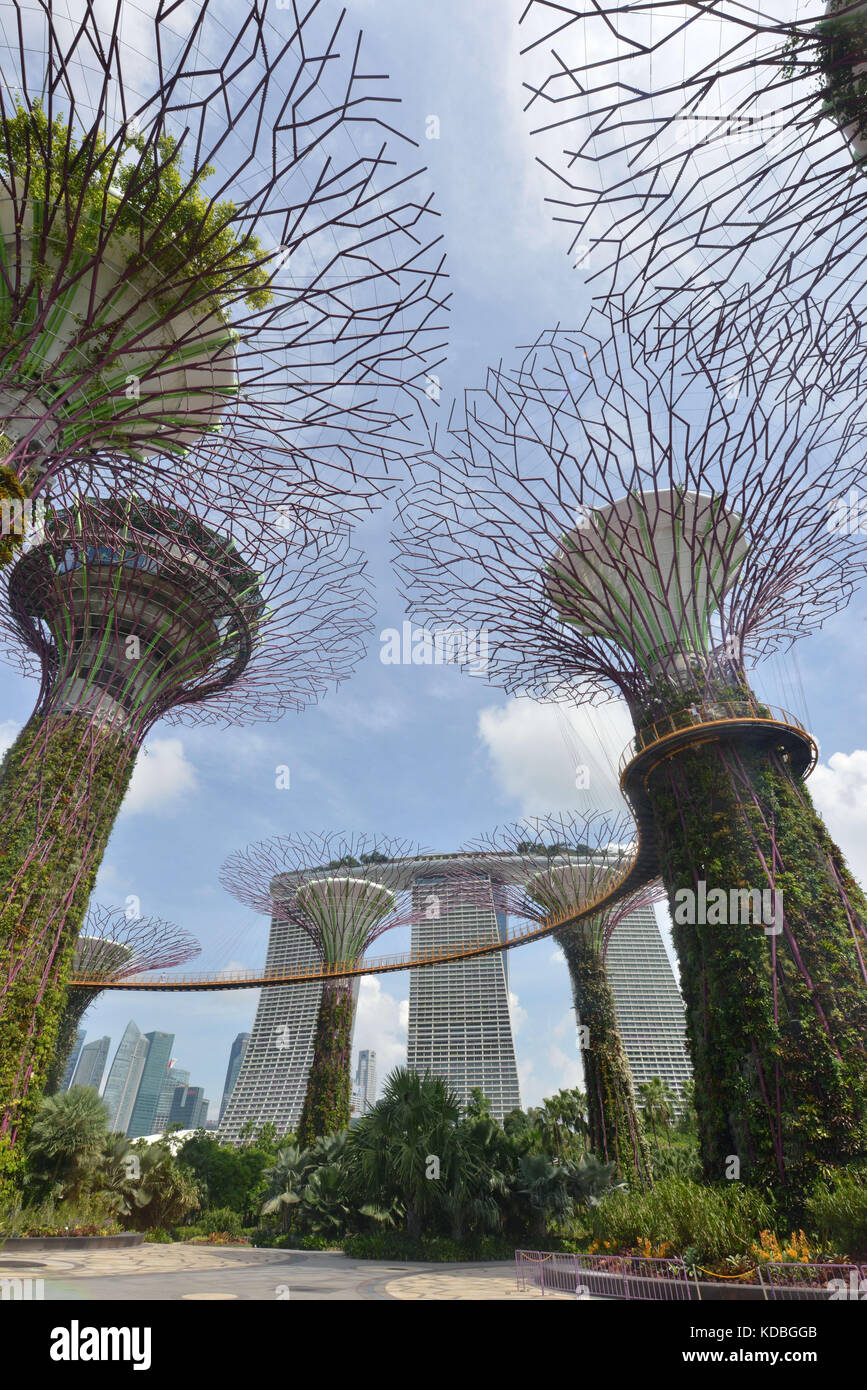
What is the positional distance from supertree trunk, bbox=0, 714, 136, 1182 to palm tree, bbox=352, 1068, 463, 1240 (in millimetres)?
7980

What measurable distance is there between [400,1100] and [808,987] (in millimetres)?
11124

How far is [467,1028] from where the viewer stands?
65000 mm

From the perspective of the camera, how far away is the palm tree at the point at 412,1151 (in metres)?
17.5

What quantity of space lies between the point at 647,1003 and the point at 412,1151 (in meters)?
49.8

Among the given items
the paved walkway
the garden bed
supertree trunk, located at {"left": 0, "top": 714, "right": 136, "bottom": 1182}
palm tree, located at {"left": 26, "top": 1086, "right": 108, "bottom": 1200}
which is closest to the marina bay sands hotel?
palm tree, located at {"left": 26, "top": 1086, "right": 108, "bottom": 1200}

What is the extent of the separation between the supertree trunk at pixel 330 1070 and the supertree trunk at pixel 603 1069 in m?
9.21

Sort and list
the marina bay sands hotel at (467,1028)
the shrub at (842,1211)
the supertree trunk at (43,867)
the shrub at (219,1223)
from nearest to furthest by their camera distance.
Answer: the shrub at (842,1211), the supertree trunk at (43,867), the shrub at (219,1223), the marina bay sands hotel at (467,1028)

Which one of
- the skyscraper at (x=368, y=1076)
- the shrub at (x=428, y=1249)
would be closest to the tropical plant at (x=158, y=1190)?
the shrub at (x=428, y=1249)

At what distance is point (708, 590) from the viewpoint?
1694 cm

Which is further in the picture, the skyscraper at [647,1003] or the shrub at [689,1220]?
the skyscraper at [647,1003]

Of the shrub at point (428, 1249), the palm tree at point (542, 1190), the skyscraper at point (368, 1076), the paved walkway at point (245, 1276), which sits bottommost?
the paved walkway at point (245, 1276)

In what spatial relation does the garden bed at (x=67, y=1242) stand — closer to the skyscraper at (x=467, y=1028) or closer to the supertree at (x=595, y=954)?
the supertree at (x=595, y=954)

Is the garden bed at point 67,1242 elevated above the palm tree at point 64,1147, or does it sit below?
below
